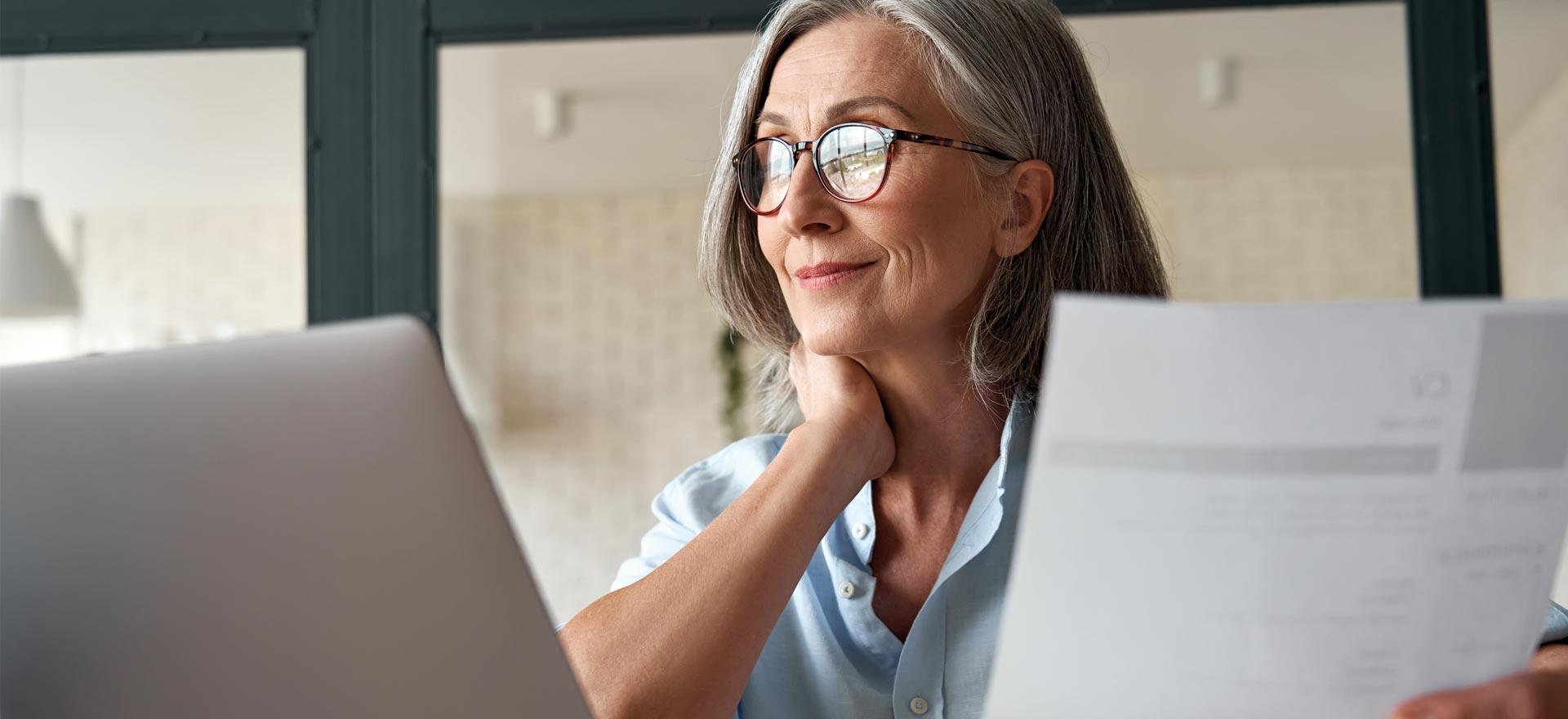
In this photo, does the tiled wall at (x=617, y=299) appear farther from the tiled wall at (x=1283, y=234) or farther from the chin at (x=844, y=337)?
the chin at (x=844, y=337)

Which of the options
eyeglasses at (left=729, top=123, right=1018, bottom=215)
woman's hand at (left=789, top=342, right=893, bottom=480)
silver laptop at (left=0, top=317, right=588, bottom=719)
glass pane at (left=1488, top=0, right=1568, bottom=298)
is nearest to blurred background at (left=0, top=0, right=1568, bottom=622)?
glass pane at (left=1488, top=0, right=1568, bottom=298)

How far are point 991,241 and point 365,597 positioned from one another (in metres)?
0.87

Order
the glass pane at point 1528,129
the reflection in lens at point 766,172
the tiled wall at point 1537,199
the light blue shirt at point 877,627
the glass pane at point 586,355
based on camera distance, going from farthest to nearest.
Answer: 1. the glass pane at point 586,355
2. the tiled wall at point 1537,199
3. the glass pane at point 1528,129
4. the reflection in lens at point 766,172
5. the light blue shirt at point 877,627

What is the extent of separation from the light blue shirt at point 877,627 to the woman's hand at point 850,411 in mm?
84

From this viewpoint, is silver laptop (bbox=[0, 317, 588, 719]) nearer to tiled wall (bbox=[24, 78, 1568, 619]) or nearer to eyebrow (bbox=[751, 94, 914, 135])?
eyebrow (bbox=[751, 94, 914, 135])

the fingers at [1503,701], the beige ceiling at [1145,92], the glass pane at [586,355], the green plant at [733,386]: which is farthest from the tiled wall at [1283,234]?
the fingers at [1503,701]

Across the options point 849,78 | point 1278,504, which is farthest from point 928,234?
point 1278,504

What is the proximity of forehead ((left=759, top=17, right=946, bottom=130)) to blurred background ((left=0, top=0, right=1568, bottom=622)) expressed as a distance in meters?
0.37

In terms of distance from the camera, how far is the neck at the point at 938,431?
1.37 metres

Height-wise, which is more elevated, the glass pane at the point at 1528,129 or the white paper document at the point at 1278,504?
A: the glass pane at the point at 1528,129

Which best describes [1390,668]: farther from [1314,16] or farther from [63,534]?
[1314,16]

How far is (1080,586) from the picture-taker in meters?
0.62

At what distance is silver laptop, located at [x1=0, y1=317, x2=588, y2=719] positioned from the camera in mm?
604

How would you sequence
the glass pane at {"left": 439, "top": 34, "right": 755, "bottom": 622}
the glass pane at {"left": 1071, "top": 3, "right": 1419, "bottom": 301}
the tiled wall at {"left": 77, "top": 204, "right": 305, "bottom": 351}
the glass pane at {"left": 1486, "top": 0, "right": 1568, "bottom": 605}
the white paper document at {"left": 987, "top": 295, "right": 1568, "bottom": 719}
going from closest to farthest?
the white paper document at {"left": 987, "top": 295, "right": 1568, "bottom": 719}, the glass pane at {"left": 1486, "top": 0, "right": 1568, "bottom": 605}, the glass pane at {"left": 1071, "top": 3, "right": 1419, "bottom": 301}, the tiled wall at {"left": 77, "top": 204, "right": 305, "bottom": 351}, the glass pane at {"left": 439, "top": 34, "right": 755, "bottom": 622}
